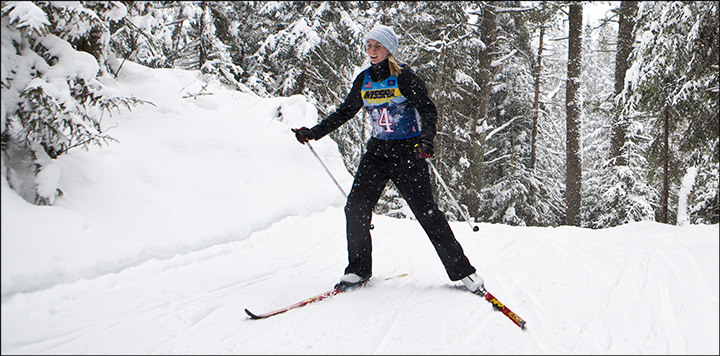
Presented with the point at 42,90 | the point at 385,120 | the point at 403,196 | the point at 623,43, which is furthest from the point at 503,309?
the point at 623,43

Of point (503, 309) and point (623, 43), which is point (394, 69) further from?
point (623, 43)

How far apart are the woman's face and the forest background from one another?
8.25 feet

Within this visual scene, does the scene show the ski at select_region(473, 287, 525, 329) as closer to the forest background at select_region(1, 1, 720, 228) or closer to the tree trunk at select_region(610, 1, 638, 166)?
the forest background at select_region(1, 1, 720, 228)

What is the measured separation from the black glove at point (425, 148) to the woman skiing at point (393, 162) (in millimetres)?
101

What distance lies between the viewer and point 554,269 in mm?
4117

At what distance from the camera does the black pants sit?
338 cm

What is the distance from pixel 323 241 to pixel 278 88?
975 centimetres

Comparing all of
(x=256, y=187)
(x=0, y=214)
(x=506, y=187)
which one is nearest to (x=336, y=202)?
(x=256, y=187)

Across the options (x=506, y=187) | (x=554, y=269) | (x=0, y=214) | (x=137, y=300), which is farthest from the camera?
(x=506, y=187)

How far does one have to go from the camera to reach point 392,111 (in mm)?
3541

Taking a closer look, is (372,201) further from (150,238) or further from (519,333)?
(150,238)

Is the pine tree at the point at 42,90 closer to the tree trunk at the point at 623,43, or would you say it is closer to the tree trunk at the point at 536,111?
the tree trunk at the point at 623,43

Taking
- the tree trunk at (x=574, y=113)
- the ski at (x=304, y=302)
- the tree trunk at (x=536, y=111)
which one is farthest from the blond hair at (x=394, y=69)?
the tree trunk at (x=536, y=111)

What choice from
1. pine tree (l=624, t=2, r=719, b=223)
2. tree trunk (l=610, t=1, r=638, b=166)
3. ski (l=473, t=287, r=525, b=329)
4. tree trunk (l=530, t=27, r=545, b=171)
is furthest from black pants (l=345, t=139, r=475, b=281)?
tree trunk (l=530, t=27, r=545, b=171)
